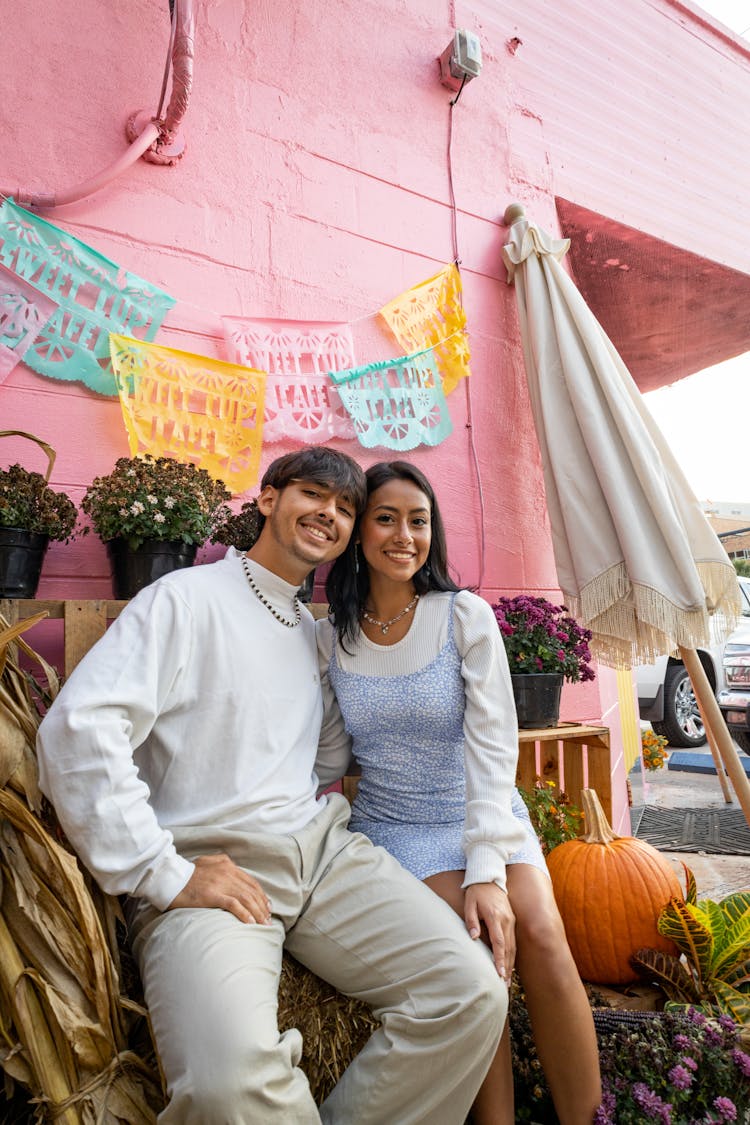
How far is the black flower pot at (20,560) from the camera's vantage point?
66.2 inches

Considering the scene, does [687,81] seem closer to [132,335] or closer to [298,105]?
[298,105]

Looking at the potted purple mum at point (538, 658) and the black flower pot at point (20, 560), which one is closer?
the black flower pot at point (20, 560)

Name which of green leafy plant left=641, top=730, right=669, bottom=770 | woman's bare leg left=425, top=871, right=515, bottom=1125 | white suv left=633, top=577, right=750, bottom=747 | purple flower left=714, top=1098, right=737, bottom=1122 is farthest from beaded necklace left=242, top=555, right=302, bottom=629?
white suv left=633, top=577, right=750, bottom=747

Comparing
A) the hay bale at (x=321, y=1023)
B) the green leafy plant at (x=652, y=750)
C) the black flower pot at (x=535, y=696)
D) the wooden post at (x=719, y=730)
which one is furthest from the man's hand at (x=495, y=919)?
the green leafy plant at (x=652, y=750)

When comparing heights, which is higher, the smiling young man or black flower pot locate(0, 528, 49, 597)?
black flower pot locate(0, 528, 49, 597)

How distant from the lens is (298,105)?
2701 mm

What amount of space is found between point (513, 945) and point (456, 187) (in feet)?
9.84

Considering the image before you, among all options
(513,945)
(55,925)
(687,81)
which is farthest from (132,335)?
(687,81)

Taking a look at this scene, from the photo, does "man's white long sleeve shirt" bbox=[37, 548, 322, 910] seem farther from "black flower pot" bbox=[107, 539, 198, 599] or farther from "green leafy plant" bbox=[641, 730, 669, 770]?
"green leafy plant" bbox=[641, 730, 669, 770]

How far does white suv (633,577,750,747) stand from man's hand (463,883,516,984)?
5404 mm

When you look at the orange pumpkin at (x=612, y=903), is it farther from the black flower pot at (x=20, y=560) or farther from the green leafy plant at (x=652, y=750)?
the green leafy plant at (x=652, y=750)

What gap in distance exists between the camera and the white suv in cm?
661

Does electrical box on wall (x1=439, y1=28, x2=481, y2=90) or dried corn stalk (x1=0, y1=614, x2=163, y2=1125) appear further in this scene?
electrical box on wall (x1=439, y1=28, x2=481, y2=90)

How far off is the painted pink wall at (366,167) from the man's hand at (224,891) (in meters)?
1.00
